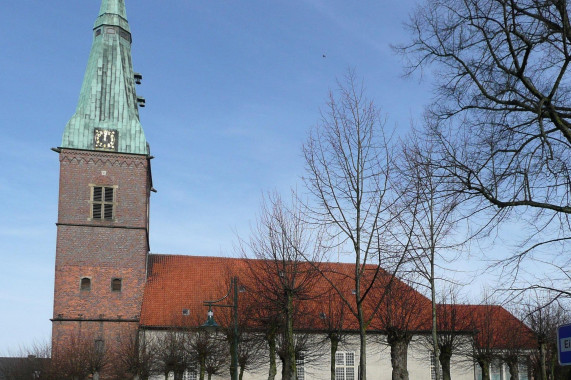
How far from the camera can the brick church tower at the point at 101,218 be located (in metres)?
42.4

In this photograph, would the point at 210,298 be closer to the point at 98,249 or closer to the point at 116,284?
the point at 116,284

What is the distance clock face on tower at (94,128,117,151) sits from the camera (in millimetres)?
43938

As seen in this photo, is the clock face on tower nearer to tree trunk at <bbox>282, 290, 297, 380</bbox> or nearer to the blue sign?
tree trunk at <bbox>282, 290, 297, 380</bbox>

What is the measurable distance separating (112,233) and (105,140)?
5.92 metres

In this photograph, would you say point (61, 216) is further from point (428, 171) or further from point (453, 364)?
point (428, 171)

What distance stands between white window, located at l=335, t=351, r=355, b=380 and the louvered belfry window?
17580mm

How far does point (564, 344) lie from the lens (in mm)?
7488

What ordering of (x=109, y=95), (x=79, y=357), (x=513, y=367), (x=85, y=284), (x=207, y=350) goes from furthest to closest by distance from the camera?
1. (x=109, y=95)
2. (x=513, y=367)
3. (x=85, y=284)
4. (x=79, y=357)
5. (x=207, y=350)

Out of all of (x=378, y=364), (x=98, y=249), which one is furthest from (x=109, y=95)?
(x=378, y=364)

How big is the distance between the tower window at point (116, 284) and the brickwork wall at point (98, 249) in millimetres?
232

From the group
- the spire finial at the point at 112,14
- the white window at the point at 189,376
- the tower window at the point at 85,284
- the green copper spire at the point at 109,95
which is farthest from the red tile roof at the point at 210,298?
the spire finial at the point at 112,14

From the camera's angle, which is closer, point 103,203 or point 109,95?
point 103,203

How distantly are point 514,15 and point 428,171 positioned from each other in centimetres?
284

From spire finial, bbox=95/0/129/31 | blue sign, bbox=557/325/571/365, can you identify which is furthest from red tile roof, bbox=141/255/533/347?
blue sign, bbox=557/325/571/365
